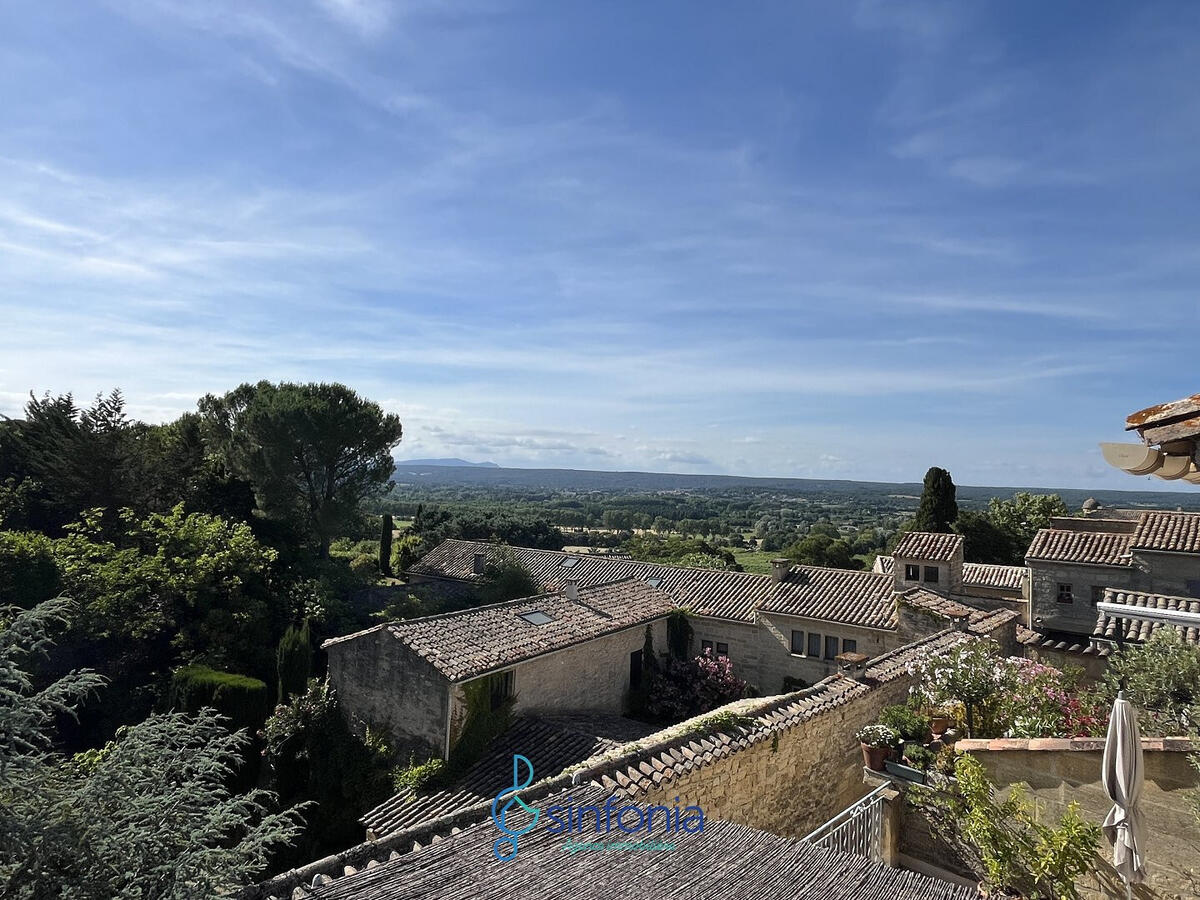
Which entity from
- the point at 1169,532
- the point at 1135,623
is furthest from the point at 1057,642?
the point at 1135,623

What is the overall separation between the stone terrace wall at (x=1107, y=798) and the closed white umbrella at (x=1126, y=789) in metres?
0.72

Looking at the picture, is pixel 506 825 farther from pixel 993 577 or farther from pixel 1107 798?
pixel 993 577

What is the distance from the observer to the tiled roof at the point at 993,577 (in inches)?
1227

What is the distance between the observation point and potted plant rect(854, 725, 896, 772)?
9.11m

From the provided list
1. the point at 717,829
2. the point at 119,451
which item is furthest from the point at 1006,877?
the point at 119,451

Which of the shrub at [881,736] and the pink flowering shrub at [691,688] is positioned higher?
the shrub at [881,736]

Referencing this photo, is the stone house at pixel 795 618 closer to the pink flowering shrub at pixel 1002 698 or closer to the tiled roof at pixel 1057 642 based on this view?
the tiled roof at pixel 1057 642

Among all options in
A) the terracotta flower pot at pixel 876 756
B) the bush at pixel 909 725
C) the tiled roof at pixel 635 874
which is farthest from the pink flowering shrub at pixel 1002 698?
the tiled roof at pixel 635 874

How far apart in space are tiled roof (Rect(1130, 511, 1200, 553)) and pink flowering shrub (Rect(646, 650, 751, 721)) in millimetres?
12021

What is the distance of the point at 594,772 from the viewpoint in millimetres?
8367

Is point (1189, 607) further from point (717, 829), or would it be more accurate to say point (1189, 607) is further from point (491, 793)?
point (491, 793)

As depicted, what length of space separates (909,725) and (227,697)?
51.8ft

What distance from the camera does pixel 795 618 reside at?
837 inches

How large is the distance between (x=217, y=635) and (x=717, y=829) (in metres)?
19.6
